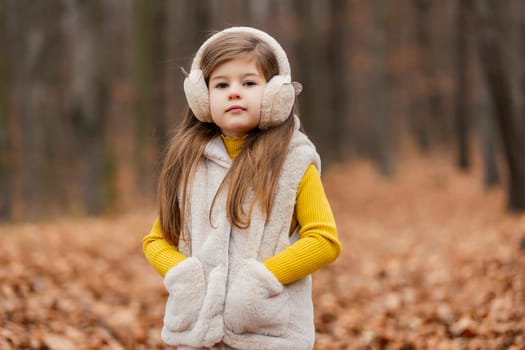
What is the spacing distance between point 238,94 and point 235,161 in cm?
→ 29

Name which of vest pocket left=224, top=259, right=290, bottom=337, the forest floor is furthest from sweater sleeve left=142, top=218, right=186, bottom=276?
the forest floor

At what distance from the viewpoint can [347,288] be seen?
7113 millimetres

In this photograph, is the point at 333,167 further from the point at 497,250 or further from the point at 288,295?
the point at 288,295

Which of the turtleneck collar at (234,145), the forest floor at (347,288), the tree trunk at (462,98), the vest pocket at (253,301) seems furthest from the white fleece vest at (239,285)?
the tree trunk at (462,98)

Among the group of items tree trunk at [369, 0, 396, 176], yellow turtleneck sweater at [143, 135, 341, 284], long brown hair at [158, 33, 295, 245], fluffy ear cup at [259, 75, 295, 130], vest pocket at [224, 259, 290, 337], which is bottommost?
tree trunk at [369, 0, 396, 176]

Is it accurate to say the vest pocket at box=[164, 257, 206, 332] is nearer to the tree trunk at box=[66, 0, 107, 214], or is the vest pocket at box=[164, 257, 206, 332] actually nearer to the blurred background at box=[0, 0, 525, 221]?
the blurred background at box=[0, 0, 525, 221]

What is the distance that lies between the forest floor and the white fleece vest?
82.5 inches

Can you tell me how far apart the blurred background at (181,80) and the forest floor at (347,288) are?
6.24 feet

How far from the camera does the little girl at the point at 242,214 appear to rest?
8.80 feet

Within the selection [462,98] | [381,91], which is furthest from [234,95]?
[381,91]

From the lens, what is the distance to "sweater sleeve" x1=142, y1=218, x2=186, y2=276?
283 centimetres

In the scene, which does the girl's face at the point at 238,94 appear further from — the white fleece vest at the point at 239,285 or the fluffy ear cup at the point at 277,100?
the white fleece vest at the point at 239,285

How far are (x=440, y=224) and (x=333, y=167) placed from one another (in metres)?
13.2

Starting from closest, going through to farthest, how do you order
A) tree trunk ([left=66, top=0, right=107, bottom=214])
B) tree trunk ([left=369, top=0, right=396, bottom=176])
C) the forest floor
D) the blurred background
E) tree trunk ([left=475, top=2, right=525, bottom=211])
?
the forest floor < tree trunk ([left=475, top=2, right=525, bottom=211]) < the blurred background < tree trunk ([left=66, top=0, right=107, bottom=214]) < tree trunk ([left=369, top=0, right=396, bottom=176])
